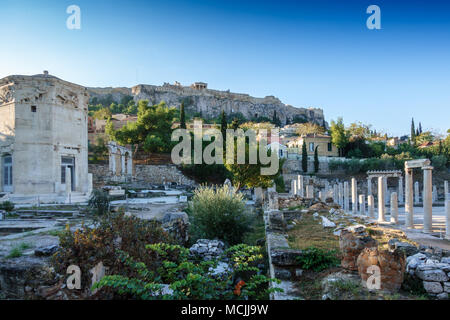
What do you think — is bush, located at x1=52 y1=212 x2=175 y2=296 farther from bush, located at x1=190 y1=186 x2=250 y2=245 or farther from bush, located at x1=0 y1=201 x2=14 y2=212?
bush, located at x1=0 y1=201 x2=14 y2=212

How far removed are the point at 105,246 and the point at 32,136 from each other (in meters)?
14.4

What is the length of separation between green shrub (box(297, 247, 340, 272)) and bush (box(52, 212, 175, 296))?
2.52m

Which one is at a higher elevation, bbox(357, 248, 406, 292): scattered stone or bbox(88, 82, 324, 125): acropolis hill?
bbox(88, 82, 324, 125): acropolis hill

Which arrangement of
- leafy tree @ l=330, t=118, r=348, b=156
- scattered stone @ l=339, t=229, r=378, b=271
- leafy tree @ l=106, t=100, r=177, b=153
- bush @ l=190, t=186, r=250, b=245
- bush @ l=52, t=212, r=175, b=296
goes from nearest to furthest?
bush @ l=52, t=212, r=175, b=296 → scattered stone @ l=339, t=229, r=378, b=271 → bush @ l=190, t=186, r=250, b=245 → leafy tree @ l=106, t=100, r=177, b=153 → leafy tree @ l=330, t=118, r=348, b=156

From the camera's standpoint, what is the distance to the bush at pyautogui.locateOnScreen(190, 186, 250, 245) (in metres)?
8.92

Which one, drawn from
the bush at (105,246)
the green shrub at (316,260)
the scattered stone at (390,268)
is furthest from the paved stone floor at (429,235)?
the bush at (105,246)

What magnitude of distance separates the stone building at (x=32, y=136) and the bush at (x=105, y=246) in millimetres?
12290

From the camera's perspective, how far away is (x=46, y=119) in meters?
15.9

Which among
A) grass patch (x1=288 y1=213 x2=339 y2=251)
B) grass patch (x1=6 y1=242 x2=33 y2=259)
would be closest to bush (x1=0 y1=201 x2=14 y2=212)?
grass patch (x1=6 y1=242 x2=33 y2=259)

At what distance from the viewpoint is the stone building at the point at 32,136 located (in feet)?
50.5

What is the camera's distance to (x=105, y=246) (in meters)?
4.40

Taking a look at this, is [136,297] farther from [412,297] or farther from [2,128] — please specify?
[2,128]

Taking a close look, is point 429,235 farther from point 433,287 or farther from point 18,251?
point 18,251

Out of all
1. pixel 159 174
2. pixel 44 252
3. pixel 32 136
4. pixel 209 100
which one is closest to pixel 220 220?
pixel 44 252
